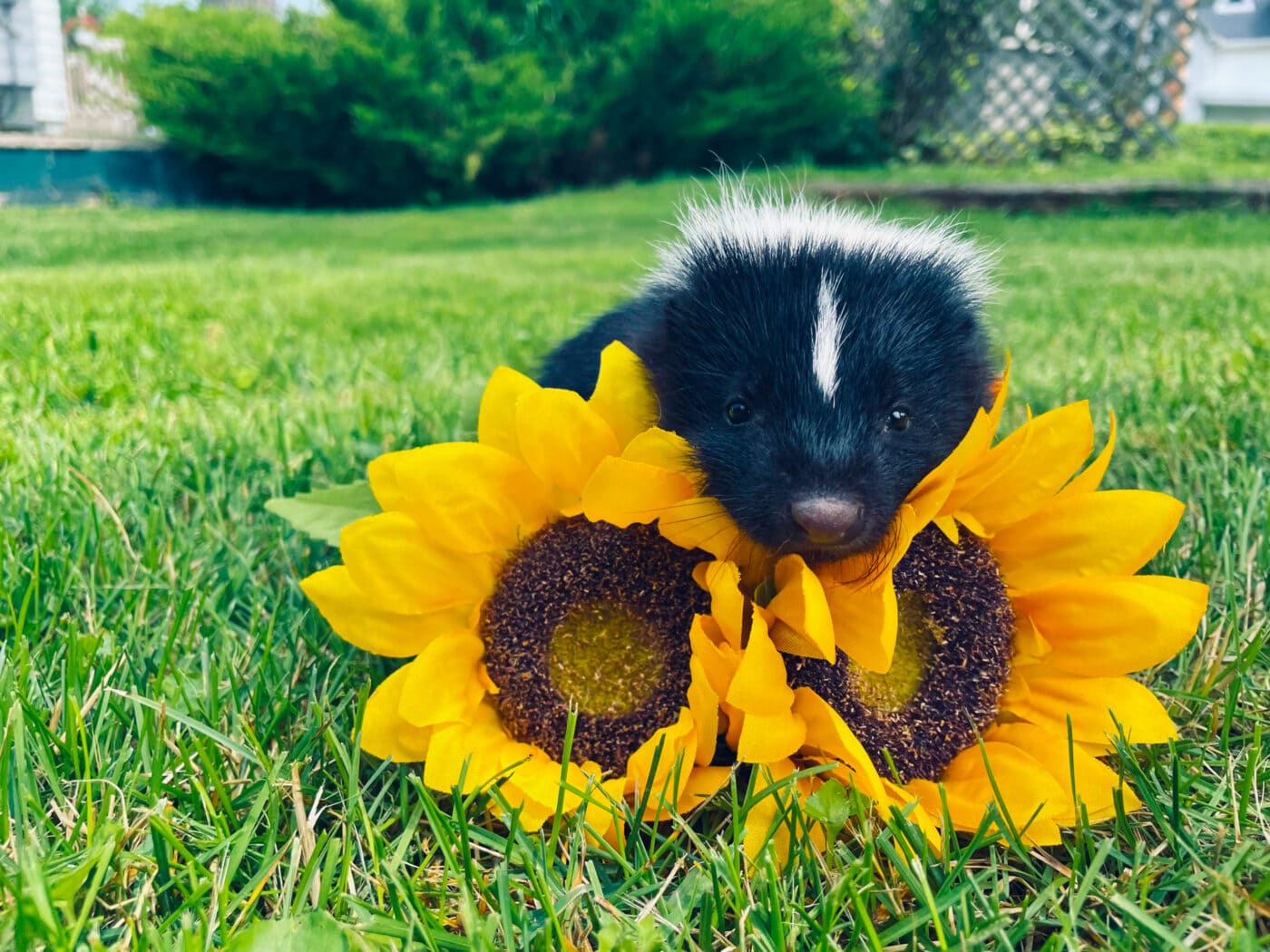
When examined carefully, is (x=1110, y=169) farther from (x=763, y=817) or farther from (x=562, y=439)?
(x=763, y=817)

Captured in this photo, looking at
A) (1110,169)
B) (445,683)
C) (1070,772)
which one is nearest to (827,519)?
(1070,772)

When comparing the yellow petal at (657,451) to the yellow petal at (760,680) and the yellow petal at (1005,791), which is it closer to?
the yellow petal at (760,680)

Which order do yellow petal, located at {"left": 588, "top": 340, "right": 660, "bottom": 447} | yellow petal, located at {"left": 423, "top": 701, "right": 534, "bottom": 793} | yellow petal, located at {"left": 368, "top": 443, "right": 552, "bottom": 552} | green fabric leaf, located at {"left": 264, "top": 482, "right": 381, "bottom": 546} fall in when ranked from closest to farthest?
yellow petal, located at {"left": 423, "top": 701, "right": 534, "bottom": 793}, yellow petal, located at {"left": 368, "top": 443, "right": 552, "bottom": 552}, yellow petal, located at {"left": 588, "top": 340, "right": 660, "bottom": 447}, green fabric leaf, located at {"left": 264, "top": 482, "right": 381, "bottom": 546}

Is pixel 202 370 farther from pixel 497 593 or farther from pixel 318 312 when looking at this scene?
pixel 497 593

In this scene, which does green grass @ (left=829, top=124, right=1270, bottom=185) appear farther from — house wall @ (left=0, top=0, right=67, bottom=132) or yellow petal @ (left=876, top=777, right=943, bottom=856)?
house wall @ (left=0, top=0, right=67, bottom=132)

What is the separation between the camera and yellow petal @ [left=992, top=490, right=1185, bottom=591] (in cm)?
143

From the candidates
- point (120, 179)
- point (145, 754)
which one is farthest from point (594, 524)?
point (120, 179)

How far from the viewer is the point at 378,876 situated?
1.22 metres

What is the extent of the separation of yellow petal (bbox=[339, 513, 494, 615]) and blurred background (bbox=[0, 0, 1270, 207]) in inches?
587

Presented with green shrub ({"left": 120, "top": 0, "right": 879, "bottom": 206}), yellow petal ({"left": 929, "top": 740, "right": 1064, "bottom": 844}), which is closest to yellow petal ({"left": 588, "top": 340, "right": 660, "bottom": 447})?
yellow petal ({"left": 929, "top": 740, "right": 1064, "bottom": 844})

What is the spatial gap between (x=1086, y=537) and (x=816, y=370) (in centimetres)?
46

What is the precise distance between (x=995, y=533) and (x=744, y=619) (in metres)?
0.39

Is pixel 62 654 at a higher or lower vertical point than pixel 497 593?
lower

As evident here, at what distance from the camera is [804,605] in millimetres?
1311
